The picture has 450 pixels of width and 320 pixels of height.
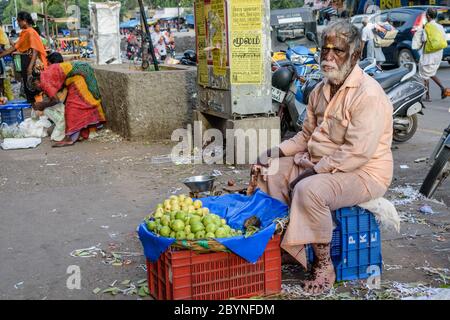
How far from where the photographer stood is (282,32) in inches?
531

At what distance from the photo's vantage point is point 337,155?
378cm

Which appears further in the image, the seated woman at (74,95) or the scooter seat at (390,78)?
the seated woman at (74,95)

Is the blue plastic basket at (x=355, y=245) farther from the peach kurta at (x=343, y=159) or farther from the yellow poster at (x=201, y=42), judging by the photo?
the yellow poster at (x=201, y=42)

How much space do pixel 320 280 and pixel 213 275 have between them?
28.8 inches

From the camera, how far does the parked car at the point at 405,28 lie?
16641 millimetres

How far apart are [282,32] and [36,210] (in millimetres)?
9023

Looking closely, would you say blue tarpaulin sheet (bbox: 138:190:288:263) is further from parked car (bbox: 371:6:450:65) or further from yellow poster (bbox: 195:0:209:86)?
parked car (bbox: 371:6:450:65)

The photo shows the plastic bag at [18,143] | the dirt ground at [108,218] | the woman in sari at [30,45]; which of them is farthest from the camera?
the woman in sari at [30,45]

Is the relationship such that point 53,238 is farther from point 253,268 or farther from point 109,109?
point 109,109

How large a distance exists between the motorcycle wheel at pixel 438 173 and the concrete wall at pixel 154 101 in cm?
438

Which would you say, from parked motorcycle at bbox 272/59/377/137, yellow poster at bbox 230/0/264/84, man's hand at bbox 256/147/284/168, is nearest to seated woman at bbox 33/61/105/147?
parked motorcycle at bbox 272/59/377/137

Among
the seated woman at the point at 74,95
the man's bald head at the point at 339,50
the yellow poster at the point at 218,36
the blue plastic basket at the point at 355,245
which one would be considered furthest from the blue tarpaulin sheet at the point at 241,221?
the seated woman at the point at 74,95
